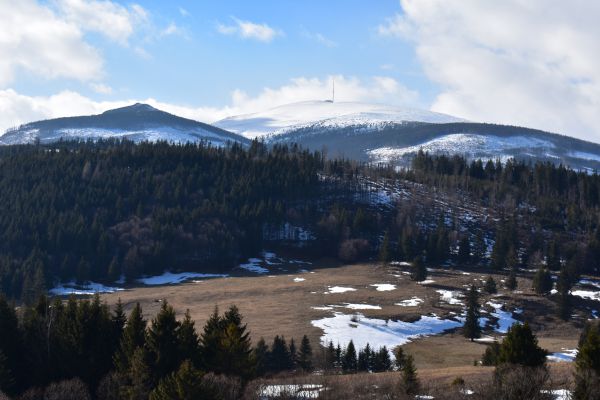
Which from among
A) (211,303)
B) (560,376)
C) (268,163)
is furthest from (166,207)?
(560,376)

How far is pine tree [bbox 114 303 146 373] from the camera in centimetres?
4353

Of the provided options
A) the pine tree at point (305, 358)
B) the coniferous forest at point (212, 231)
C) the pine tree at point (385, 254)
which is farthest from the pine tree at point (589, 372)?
the pine tree at point (385, 254)

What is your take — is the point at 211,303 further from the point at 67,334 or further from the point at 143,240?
the point at 67,334

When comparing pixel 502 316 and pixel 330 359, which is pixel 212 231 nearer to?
pixel 502 316

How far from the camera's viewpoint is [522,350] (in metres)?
37.2

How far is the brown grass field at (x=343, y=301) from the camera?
265 ft

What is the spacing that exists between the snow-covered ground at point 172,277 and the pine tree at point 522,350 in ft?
315

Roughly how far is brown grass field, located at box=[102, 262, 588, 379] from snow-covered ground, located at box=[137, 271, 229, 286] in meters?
5.62

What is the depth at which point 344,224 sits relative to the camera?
507 ft

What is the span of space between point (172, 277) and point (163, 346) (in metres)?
92.6

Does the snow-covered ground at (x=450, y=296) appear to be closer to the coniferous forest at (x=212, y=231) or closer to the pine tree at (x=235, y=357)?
the coniferous forest at (x=212, y=231)

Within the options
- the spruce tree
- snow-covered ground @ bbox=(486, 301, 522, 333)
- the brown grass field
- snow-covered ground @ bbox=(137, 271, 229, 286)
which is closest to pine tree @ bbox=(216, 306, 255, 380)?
the spruce tree

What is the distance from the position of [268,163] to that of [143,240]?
2126 inches

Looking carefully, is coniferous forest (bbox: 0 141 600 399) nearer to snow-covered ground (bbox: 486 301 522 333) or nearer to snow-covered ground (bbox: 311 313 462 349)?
snow-covered ground (bbox: 311 313 462 349)
